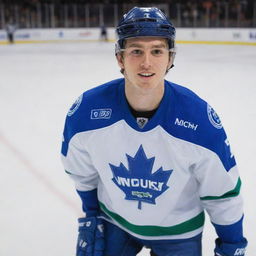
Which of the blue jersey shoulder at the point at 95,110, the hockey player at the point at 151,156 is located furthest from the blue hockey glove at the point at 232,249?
the blue jersey shoulder at the point at 95,110

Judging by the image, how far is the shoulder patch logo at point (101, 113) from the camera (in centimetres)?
142

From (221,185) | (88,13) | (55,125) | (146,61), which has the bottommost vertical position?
(55,125)

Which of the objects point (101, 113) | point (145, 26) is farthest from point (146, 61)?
point (101, 113)

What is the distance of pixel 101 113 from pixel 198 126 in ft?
1.13

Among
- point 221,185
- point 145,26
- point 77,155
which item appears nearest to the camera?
point 145,26

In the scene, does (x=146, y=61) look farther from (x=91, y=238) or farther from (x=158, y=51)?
(x=91, y=238)

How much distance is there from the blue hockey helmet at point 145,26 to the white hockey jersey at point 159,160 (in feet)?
0.65

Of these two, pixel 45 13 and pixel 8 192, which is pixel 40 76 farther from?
pixel 45 13

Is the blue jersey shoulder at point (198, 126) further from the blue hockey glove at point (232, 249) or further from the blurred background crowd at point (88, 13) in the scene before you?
the blurred background crowd at point (88, 13)

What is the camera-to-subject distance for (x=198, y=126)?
1.32m

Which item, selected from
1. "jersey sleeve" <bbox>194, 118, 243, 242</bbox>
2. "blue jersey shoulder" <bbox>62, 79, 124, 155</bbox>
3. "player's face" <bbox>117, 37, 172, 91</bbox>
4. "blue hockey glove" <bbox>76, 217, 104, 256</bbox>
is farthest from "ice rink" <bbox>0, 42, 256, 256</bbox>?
"player's face" <bbox>117, 37, 172, 91</bbox>

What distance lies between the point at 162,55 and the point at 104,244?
0.81 m

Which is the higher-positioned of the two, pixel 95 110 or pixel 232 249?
pixel 95 110

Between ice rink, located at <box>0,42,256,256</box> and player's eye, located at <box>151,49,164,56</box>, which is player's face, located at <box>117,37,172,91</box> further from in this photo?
ice rink, located at <box>0,42,256,256</box>
